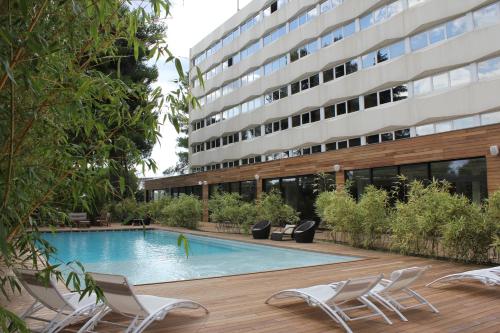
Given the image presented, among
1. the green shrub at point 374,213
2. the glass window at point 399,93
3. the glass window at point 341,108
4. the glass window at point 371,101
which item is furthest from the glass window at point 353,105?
the green shrub at point 374,213

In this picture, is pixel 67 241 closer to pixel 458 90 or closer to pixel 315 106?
pixel 315 106

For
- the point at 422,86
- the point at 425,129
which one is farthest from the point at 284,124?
the point at 425,129

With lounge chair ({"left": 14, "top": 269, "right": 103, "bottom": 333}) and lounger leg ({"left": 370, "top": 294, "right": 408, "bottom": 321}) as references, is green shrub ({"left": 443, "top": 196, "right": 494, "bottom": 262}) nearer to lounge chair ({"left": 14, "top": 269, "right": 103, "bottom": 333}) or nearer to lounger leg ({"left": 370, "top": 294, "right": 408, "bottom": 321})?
lounger leg ({"left": 370, "top": 294, "right": 408, "bottom": 321})

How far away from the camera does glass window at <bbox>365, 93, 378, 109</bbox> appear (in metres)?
19.0

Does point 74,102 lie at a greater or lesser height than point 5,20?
lesser

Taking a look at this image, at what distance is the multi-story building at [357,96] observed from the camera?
14.6 m

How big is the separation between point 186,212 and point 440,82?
1273cm

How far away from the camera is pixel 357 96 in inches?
782

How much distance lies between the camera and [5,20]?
172 centimetres

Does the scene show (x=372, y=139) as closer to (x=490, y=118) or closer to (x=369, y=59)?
(x=369, y=59)

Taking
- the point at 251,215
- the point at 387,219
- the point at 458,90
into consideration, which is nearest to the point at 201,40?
the point at 251,215

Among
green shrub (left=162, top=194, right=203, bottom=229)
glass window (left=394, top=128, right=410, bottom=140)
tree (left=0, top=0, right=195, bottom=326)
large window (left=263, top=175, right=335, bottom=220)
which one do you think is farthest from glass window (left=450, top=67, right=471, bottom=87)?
tree (left=0, top=0, right=195, bottom=326)

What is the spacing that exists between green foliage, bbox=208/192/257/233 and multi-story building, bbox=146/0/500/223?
9.59 feet

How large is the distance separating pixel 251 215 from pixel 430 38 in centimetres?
954
